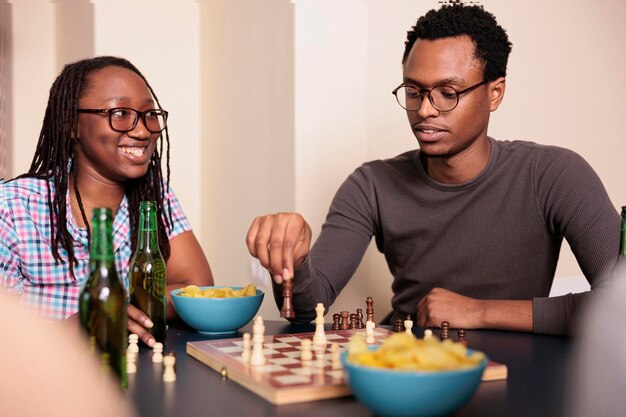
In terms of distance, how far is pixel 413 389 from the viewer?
2.73 feet

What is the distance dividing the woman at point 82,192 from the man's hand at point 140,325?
503mm

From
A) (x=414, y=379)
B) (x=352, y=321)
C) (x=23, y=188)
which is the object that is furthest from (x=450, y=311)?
(x=23, y=188)

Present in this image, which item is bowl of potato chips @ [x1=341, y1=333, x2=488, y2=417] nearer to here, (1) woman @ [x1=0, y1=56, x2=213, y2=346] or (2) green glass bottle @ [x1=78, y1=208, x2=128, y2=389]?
(2) green glass bottle @ [x1=78, y1=208, x2=128, y2=389]

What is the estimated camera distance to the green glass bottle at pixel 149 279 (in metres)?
1.48

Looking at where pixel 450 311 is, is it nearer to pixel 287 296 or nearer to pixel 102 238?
pixel 287 296

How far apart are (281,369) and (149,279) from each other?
1.59 ft

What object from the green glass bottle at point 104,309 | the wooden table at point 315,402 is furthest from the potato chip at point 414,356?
the green glass bottle at point 104,309

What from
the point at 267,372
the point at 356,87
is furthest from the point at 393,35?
the point at 267,372

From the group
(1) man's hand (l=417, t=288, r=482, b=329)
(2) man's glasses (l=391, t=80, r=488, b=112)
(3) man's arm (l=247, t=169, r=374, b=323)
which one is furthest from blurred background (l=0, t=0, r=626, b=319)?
(1) man's hand (l=417, t=288, r=482, b=329)

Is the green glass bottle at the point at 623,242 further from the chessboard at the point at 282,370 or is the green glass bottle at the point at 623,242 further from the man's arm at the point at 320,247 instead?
the man's arm at the point at 320,247

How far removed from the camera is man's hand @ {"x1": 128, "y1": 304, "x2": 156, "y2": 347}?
1407mm

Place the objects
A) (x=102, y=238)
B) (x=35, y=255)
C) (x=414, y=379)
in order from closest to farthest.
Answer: (x=414, y=379)
(x=102, y=238)
(x=35, y=255)

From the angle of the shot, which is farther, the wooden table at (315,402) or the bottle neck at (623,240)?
the bottle neck at (623,240)

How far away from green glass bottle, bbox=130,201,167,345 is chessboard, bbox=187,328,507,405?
0.16 m
